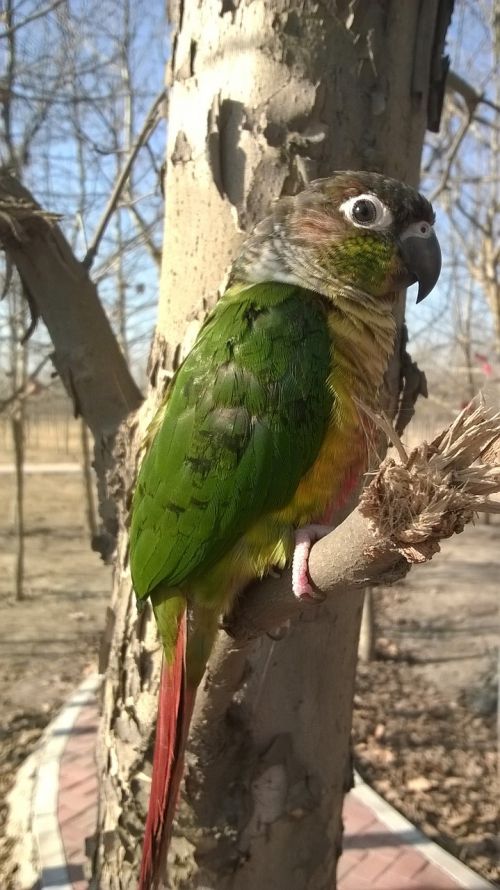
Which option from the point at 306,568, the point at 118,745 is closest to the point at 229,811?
the point at 118,745

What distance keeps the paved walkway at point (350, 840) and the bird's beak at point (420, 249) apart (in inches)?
124

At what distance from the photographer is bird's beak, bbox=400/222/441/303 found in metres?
1.80

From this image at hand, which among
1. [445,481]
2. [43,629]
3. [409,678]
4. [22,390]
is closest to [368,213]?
[445,481]

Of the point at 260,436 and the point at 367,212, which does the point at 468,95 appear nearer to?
the point at 367,212

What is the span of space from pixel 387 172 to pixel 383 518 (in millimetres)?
1487

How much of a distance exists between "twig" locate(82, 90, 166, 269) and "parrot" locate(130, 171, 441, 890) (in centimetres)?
86

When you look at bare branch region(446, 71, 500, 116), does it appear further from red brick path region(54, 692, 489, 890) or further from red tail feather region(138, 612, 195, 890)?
red brick path region(54, 692, 489, 890)

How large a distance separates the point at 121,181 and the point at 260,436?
1603mm

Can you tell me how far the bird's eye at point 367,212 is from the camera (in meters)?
1.75

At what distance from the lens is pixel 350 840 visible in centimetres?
375

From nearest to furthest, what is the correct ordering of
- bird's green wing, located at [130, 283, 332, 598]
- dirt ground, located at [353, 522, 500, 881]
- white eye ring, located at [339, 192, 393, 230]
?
bird's green wing, located at [130, 283, 332, 598]
white eye ring, located at [339, 192, 393, 230]
dirt ground, located at [353, 522, 500, 881]

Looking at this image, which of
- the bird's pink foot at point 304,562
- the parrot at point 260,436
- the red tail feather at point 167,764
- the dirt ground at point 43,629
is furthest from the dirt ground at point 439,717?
the bird's pink foot at point 304,562

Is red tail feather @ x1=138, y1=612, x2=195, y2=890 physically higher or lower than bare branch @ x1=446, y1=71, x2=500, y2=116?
lower

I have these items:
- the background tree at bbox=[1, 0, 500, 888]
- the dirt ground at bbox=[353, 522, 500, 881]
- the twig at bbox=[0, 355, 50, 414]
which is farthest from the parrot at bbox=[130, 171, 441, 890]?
the dirt ground at bbox=[353, 522, 500, 881]
